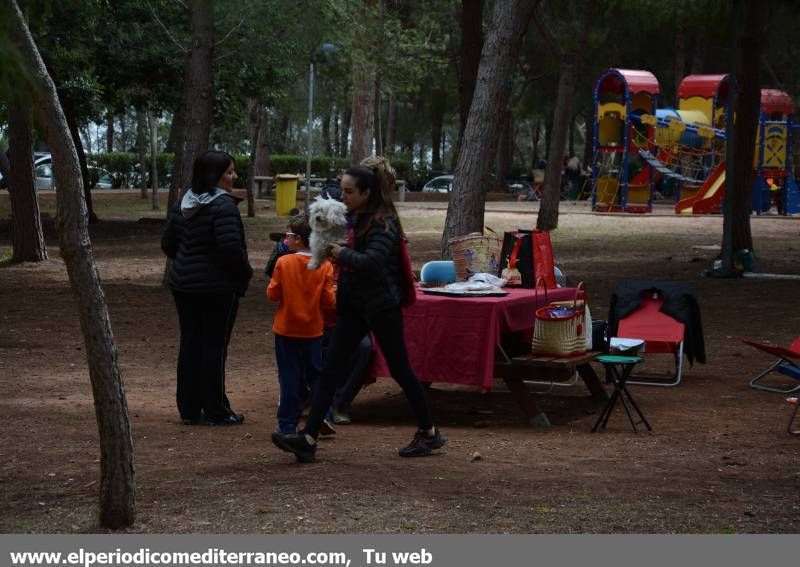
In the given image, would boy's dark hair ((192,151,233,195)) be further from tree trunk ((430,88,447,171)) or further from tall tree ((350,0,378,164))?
tree trunk ((430,88,447,171))

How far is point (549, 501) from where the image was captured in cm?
651

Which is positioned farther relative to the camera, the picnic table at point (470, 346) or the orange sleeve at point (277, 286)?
the picnic table at point (470, 346)

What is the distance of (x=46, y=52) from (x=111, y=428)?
18317mm

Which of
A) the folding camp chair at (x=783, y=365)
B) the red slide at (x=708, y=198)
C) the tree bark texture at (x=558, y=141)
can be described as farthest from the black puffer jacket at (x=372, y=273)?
the red slide at (x=708, y=198)

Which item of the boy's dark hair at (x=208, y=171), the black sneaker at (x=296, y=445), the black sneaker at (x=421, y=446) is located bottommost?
the black sneaker at (x=421, y=446)

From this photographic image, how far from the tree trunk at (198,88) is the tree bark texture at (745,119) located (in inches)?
292

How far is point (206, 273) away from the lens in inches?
330

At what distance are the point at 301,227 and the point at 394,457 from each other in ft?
4.66

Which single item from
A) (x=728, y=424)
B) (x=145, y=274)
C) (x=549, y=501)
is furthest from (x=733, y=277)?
(x=549, y=501)

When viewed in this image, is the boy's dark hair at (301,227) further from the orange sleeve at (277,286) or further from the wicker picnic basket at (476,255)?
the wicker picnic basket at (476,255)

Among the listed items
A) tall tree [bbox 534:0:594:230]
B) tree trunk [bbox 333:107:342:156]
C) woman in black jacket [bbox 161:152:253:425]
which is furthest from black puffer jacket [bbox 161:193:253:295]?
tree trunk [bbox 333:107:342:156]

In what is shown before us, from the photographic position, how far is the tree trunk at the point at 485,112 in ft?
49.5

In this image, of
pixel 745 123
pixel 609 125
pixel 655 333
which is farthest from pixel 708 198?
pixel 655 333

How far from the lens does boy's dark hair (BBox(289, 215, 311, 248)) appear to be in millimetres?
7926
